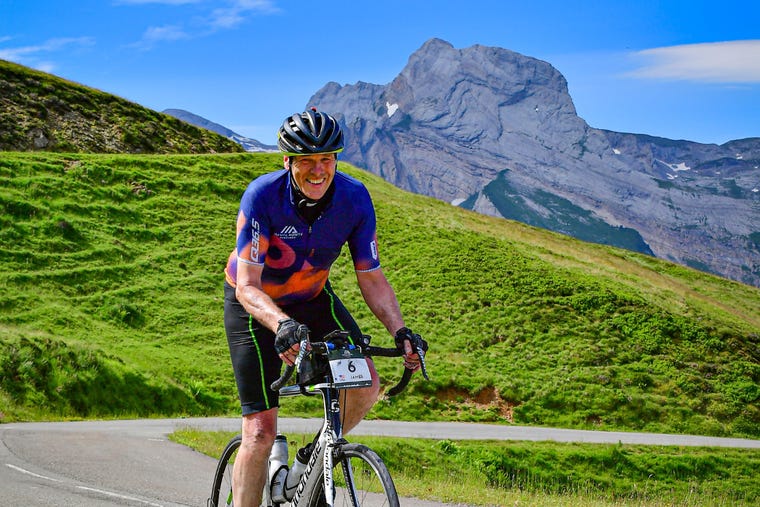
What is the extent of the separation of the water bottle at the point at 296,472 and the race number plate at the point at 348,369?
0.79 m

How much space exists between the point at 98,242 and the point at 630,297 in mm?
28986

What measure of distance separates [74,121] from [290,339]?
203 ft

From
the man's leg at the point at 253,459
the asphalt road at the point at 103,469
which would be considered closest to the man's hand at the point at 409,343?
the man's leg at the point at 253,459

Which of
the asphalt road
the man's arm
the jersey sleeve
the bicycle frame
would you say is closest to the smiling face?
the jersey sleeve

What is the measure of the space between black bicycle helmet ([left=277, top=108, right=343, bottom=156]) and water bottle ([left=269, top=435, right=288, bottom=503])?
201 cm

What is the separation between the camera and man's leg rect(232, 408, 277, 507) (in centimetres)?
503

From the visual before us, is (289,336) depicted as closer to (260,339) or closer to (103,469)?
(260,339)

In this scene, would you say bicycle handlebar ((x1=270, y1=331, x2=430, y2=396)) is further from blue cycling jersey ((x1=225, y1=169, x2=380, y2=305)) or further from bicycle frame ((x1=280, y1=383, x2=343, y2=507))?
blue cycling jersey ((x1=225, y1=169, x2=380, y2=305))

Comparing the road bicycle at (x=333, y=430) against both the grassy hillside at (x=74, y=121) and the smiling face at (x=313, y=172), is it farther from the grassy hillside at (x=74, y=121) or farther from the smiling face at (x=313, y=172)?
the grassy hillside at (x=74, y=121)

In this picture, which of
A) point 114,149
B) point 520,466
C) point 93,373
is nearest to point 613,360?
point 520,466

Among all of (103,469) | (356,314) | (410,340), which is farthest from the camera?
(356,314)

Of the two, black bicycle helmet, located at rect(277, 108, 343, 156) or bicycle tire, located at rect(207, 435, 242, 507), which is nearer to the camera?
black bicycle helmet, located at rect(277, 108, 343, 156)

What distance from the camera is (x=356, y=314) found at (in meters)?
39.5

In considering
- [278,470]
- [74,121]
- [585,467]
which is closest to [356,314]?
[585,467]
